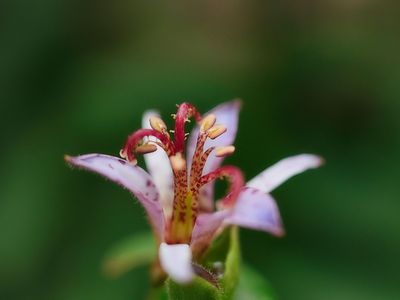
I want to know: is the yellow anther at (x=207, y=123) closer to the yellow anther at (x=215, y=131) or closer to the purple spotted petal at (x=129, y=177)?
the yellow anther at (x=215, y=131)

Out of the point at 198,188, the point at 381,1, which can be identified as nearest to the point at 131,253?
the point at 198,188

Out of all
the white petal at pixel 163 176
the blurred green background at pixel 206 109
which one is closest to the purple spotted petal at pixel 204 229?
the white petal at pixel 163 176

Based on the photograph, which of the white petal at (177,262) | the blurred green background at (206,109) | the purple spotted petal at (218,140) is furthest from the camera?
the blurred green background at (206,109)

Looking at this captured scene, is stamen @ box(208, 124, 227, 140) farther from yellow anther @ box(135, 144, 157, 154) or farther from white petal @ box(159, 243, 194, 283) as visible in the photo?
white petal @ box(159, 243, 194, 283)

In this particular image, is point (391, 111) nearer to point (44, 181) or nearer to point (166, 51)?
point (166, 51)

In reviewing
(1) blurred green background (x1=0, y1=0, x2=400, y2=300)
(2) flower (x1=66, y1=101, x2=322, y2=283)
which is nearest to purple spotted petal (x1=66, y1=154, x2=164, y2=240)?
(2) flower (x1=66, y1=101, x2=322, y2=283)

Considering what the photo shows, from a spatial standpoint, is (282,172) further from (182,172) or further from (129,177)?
(129,177)

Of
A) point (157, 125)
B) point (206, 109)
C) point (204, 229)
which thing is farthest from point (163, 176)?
point (206, 109)
